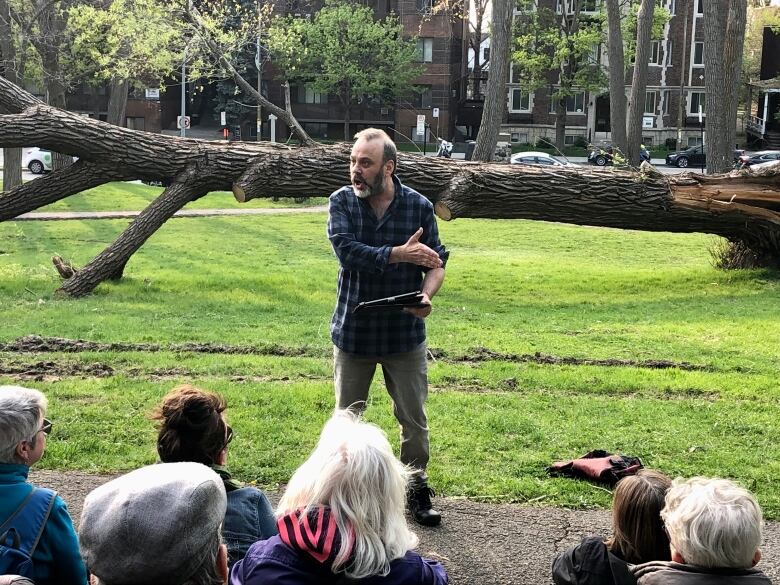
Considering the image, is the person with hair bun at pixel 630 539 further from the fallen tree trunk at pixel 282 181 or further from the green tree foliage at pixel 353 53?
the green tree foliage at pixel 353 53

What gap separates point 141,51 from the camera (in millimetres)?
29062

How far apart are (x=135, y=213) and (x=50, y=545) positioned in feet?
82.6

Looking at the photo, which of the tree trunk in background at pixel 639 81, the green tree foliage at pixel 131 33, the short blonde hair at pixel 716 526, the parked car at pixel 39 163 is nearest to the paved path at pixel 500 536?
the short blonde hair at pixel 716 526

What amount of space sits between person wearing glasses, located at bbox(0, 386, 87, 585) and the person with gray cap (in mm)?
756

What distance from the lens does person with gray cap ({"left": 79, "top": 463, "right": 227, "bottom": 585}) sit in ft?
7.39

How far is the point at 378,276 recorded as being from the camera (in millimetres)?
4832

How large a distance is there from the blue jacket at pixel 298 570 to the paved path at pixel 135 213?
23.7 metres

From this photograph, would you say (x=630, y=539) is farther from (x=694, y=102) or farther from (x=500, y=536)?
(x=694, y=102)

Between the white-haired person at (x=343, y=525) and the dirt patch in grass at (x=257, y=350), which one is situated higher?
the white-haired person at (x=343, y=525)

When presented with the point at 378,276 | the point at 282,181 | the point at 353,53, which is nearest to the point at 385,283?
the point at 378,276

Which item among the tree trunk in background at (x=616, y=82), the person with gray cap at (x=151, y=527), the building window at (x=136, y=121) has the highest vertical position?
the tree trunk in background at (x=616, y=82)

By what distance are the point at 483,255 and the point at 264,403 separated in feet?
42.7

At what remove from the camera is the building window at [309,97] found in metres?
64.2

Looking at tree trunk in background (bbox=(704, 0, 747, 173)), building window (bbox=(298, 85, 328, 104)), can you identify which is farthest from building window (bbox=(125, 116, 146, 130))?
tree trunk in background (bbox=(704, 0, 747, 173))
